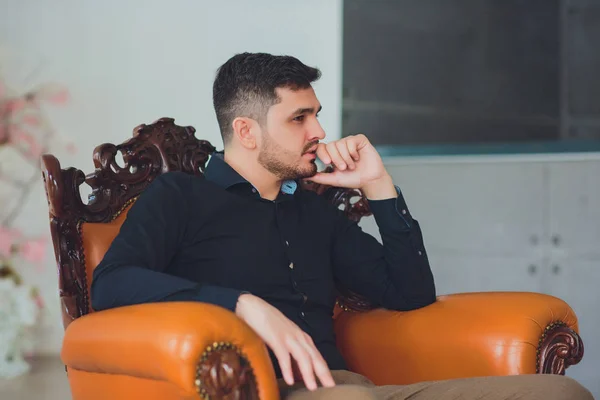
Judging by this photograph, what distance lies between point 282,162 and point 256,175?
0.26ft

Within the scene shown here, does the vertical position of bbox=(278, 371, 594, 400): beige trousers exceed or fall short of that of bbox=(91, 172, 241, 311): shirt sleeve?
it falls short

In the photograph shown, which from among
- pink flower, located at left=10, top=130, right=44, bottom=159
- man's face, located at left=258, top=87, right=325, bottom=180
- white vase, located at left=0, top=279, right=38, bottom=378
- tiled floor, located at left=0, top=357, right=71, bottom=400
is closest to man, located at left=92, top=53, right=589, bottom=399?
man's face, located at left=258, top=87, right=325, bottom=180

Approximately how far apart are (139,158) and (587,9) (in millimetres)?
2139

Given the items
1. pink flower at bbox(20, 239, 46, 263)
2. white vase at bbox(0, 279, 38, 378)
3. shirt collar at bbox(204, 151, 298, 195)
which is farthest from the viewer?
pink flower at bbox(20, 239, 46, 263)

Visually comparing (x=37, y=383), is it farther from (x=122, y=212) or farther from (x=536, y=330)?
(x=536, y=330)

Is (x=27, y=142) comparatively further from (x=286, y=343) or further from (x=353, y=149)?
(x=286, y=343)

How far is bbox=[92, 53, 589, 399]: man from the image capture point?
182 cm

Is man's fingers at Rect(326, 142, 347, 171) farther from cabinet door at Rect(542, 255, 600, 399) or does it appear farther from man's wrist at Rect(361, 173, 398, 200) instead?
cabinet door at Rect(542, 255, 600, 399)

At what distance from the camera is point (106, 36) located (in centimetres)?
424

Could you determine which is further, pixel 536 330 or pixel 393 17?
pixel 393 17

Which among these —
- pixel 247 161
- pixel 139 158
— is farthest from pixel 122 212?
pixel 247 161

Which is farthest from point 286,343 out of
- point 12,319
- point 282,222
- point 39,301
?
point 39,301

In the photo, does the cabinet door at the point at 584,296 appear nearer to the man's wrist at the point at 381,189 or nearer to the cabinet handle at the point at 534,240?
the cabinet handle at the point at 534,240

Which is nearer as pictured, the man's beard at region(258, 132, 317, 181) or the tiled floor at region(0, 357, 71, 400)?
the man's beard at region(258, 132, 317, 181)
